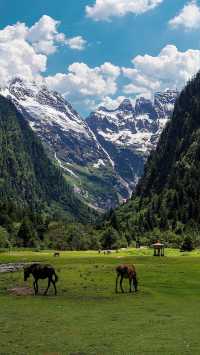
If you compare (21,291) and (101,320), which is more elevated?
(21,291)

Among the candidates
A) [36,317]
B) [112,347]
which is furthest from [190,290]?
[112,347]

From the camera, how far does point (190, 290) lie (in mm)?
58031

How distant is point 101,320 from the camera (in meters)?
38.8

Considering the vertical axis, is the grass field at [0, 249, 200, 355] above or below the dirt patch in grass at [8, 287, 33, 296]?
below

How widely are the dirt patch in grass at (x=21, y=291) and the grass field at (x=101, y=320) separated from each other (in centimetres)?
72

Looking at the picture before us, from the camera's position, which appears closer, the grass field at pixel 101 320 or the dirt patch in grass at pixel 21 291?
the grass field at pixel 101 320

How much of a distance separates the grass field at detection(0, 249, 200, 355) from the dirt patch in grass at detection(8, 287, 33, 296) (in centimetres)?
72

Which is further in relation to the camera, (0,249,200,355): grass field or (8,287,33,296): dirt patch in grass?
(8,287,33,296): dirt patch in grass

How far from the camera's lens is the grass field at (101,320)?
99.3 ft

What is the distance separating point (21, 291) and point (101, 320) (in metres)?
19.5

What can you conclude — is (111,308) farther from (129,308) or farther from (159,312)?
(159,312)

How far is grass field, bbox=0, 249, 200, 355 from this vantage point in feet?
99.3

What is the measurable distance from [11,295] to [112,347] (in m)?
25.2

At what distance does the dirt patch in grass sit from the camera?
54.2m
